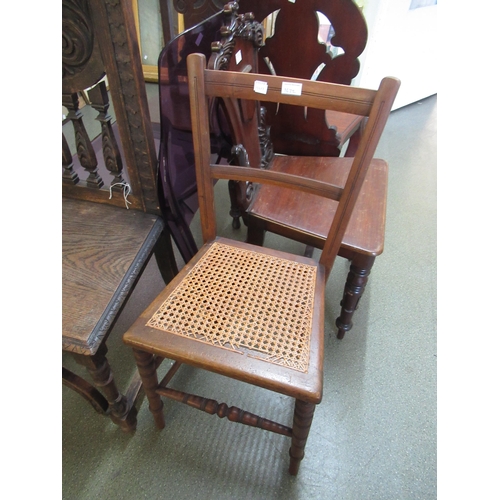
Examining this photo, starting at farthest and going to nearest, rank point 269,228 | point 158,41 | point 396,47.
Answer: point 396,47 → point 158,41 → point 269,228

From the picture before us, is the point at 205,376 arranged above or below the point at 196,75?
below

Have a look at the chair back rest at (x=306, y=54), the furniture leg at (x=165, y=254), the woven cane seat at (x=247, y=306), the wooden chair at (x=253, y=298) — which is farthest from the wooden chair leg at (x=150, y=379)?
the chair back rest at (x=306, y=54)

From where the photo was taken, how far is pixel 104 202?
96 centimetres

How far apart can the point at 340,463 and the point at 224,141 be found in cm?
111

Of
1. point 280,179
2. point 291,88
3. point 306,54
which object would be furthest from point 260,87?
point 306,54

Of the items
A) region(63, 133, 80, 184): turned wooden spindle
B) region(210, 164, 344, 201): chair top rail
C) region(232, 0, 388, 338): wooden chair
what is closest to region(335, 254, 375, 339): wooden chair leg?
region(232, 0, 388, 338): wooden chair

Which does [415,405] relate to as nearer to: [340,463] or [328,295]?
[340,463]

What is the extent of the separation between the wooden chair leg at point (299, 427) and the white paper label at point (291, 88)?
66 cm

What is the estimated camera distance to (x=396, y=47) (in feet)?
8.49

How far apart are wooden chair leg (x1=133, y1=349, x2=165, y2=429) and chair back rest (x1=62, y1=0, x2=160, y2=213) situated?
16.0 inches

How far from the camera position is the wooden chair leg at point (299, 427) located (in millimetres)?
708
